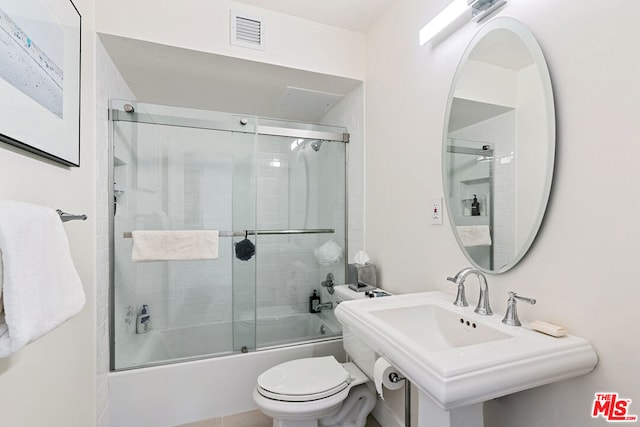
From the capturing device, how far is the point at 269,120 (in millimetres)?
2154

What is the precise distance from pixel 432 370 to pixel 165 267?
1.90 metres

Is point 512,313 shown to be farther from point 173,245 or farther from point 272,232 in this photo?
point 173,245

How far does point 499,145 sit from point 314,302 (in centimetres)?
178

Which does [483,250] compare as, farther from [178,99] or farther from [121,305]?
[178,99]

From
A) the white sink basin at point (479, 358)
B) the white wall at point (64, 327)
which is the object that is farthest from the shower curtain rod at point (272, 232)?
the white sink basin at point (479, 358)

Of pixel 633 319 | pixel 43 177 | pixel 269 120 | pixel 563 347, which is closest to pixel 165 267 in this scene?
pixel 43 177

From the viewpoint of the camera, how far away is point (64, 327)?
1168 mm

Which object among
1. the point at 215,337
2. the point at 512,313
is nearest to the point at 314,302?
the point at 215,337

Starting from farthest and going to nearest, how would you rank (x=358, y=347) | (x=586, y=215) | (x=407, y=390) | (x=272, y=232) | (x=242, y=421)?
(x=272, y=232), (x=242, y=421), (x=358, y=347), (x=407, y=390), (x=586, y=215)

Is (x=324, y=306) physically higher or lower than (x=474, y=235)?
lower

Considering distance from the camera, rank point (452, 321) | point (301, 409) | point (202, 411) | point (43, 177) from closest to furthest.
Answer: point (43, 177), point (452, 321), point (301, 409), point (202, 411)

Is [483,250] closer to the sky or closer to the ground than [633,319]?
closer to the sky

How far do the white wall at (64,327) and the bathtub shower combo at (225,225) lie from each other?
0.31 meters

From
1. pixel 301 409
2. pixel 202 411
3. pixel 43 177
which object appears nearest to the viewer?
pixel 43 177
